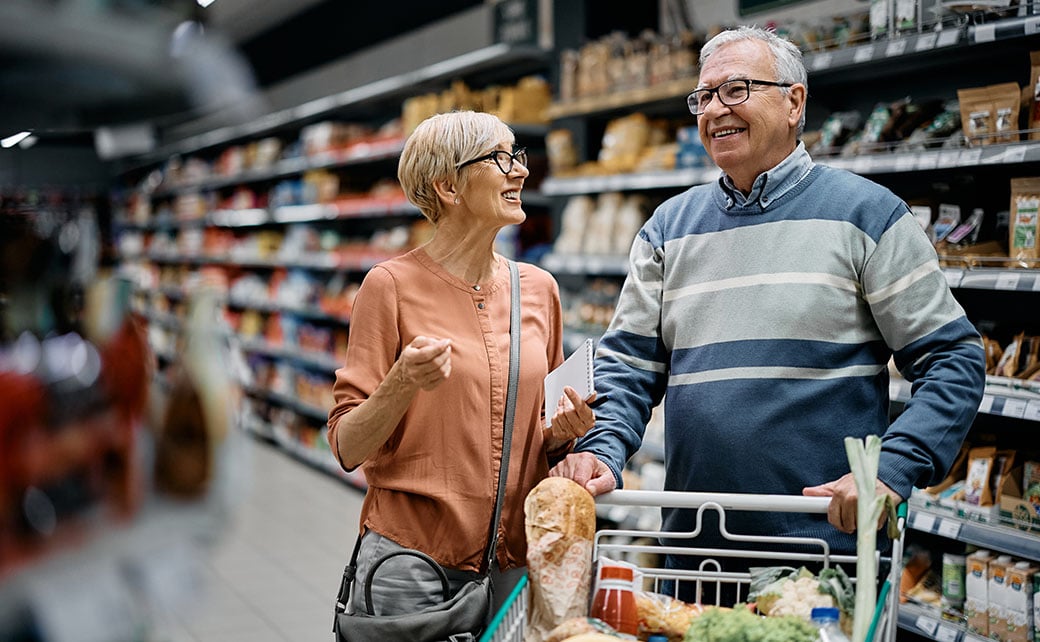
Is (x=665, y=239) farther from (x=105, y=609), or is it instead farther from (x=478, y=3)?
(x=478, y=3)

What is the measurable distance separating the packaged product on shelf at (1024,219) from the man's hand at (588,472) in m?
1.95

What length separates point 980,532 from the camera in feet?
9.64

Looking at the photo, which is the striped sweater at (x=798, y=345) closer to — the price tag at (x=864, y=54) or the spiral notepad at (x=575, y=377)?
the spiral notepad at (x=575, y=377)

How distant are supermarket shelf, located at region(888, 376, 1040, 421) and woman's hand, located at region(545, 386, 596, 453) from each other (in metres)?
1.69

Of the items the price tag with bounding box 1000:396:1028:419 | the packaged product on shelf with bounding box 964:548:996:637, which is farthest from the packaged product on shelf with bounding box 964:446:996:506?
the price tag with bounding box 1000:396:1028:419

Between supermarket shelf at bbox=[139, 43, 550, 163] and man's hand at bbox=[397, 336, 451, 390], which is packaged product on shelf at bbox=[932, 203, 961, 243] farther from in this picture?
supermarket shelf at bbox=[139, 43, 550, 163]

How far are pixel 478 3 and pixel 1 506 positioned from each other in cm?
692

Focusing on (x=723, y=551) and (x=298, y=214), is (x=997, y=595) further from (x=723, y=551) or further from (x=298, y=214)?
(x=298, y=214)

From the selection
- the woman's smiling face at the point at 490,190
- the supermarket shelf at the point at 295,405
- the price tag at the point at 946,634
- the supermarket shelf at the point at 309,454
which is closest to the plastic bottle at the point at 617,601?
the woman's smiling face at the point at 490,190

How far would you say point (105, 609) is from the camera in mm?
468

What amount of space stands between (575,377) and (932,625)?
224 cm

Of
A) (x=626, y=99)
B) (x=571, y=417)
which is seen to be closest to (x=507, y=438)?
(x=571, y=417)

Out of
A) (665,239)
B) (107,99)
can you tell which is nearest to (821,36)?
(665,239)

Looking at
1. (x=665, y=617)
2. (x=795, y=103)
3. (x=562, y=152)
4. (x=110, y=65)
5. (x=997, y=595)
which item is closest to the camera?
(x=110, y=65)
